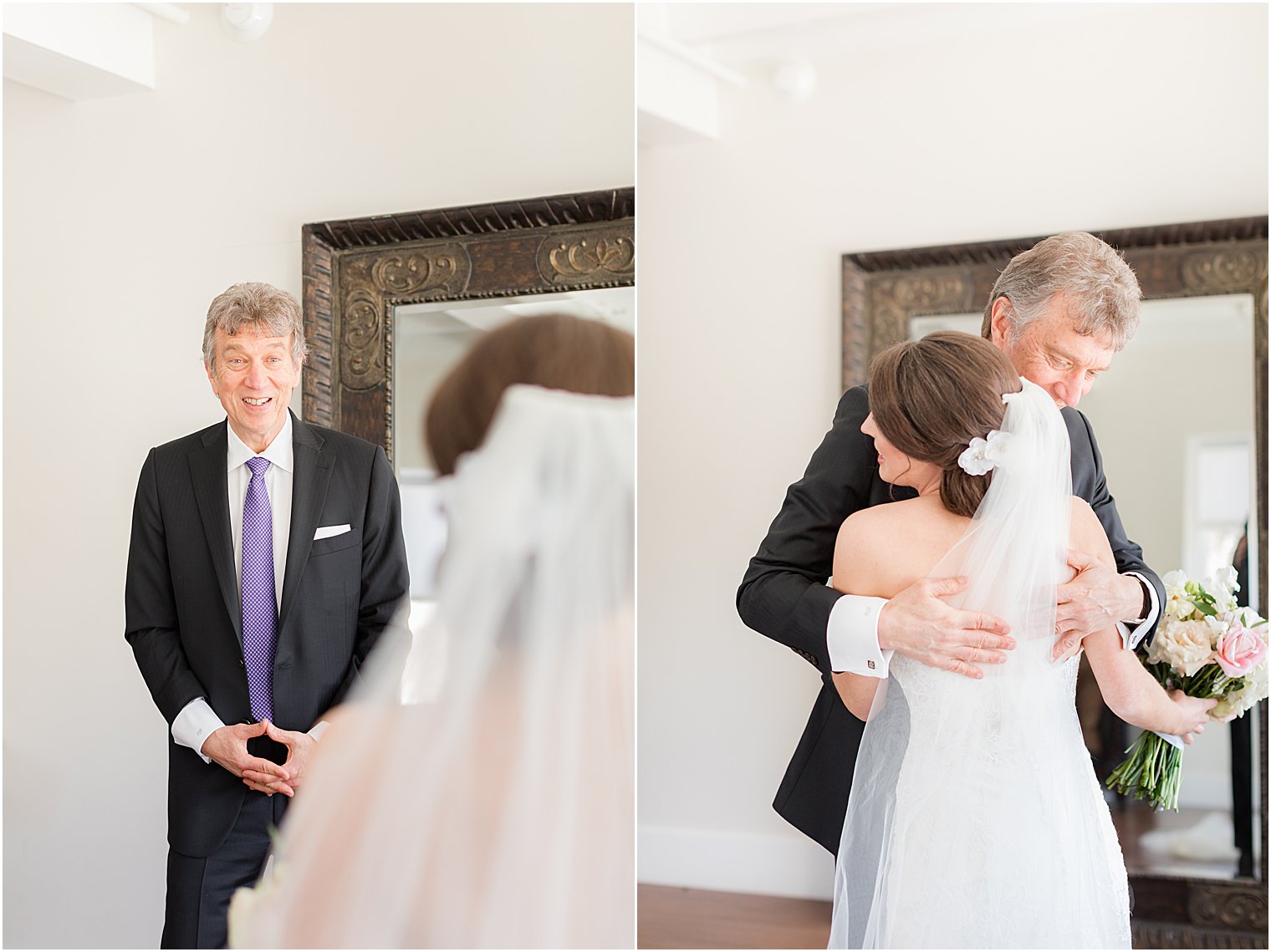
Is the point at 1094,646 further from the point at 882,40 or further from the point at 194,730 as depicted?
the point at 194,730

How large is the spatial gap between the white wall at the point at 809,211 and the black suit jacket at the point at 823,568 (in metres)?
0.09

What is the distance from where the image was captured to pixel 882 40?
1872 millimetres

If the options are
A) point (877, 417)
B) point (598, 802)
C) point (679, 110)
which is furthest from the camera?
point (679, 110)

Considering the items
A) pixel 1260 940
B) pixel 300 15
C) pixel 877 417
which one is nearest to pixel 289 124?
pixel 300 15

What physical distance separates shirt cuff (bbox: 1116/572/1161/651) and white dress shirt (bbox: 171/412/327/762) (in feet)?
4.14

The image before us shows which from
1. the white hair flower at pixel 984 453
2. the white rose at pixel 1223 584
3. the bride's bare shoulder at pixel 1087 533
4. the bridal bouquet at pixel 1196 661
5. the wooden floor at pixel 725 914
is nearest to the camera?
the white hair flower at pixel 984 453

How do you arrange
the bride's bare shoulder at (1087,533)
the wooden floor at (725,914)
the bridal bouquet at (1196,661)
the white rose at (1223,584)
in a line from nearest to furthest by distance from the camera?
the bride's bare shoulder at (1087,533) → the bridal bouquet at (1196,661) → the white rose at (1223,584) → the wooden floor at (725,914)

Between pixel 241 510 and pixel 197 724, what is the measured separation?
1.19 feet

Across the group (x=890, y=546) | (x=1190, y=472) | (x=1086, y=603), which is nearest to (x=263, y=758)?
(x=890, y=546)

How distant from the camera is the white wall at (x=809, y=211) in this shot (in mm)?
1835

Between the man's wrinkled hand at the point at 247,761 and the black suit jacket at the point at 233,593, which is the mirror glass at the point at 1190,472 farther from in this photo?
the man's wrinkled hand at the point at 247,761

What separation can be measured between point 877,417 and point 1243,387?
912 millimetres

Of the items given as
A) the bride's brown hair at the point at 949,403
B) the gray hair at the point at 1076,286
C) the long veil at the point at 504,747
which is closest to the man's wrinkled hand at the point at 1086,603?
the bride's brown hair at the point at 949,403

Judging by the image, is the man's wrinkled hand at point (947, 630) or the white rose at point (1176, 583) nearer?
the man's wrinkled hand at point (947, 630)
